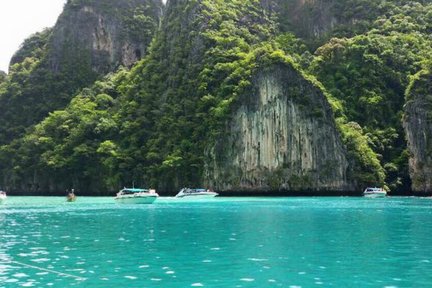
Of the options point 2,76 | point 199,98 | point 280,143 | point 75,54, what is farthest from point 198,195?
point 2,76

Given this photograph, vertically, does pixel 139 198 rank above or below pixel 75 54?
below

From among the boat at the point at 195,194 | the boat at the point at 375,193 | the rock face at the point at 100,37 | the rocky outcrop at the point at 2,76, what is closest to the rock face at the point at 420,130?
the boat at the point at 375,193

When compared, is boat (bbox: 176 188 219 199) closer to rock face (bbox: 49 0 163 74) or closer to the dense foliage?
the dense foliage

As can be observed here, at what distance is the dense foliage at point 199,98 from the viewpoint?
289 ft

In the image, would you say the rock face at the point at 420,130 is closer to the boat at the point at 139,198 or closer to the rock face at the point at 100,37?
the boat at the point at 139,198

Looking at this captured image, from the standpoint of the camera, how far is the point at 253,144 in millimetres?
85250

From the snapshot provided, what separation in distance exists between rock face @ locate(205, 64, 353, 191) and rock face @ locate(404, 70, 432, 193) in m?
9.82

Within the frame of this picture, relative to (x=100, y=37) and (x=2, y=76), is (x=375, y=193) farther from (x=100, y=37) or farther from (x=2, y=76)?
(x=2, y=76)

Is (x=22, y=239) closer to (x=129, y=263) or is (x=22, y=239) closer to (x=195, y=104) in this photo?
(x=129, y=263)

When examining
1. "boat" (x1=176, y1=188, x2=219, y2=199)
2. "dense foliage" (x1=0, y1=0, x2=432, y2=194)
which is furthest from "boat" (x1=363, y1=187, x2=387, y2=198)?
"boat" (x1=176, y1=188, x2=219, y2=199)

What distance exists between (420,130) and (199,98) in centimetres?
3600

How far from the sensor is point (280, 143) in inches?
3339

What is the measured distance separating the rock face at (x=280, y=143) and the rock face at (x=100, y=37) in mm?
53728

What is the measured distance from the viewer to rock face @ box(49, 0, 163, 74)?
130625 mm
